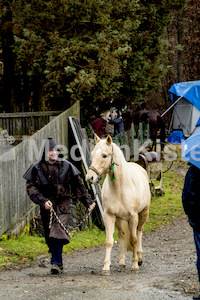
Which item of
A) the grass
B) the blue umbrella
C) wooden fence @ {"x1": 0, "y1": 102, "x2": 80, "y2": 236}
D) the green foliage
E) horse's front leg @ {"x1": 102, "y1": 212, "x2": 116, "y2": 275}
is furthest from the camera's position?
the green foliage

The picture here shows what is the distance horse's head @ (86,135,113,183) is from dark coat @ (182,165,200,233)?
6.52 ft

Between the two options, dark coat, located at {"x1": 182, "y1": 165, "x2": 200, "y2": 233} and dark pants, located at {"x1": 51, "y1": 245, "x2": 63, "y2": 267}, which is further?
dark pants, located at {"x1": 51, "y1": 245, "x2": 63, "y2": 267}

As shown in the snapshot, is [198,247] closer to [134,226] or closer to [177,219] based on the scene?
[134,226]

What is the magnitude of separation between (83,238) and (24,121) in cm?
845

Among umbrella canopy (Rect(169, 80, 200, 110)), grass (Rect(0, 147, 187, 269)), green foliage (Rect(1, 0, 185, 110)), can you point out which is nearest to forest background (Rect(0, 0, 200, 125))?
green foliage (Rect(1, 0, 185, 110))

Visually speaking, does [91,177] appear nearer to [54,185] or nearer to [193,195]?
[54,185]

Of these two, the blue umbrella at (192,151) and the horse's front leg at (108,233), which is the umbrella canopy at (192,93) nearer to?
the horse's front leg at (108,233)

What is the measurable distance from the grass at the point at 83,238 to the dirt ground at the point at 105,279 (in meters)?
0.29

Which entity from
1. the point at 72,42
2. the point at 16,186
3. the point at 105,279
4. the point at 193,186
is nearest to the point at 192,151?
the point at 193,186

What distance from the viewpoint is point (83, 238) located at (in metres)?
11.8

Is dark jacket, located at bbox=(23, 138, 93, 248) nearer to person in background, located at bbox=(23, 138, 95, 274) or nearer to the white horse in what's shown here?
person in background, located at bbox=(23, 138, 95, 274)

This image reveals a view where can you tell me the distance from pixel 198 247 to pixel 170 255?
4704 millimetres

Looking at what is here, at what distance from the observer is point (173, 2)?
1061 inches

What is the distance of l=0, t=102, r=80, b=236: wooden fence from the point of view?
384 inches
